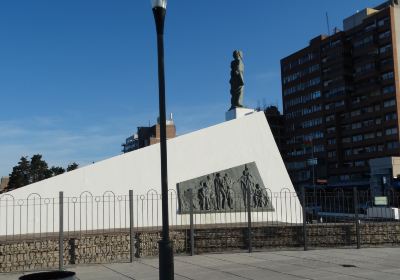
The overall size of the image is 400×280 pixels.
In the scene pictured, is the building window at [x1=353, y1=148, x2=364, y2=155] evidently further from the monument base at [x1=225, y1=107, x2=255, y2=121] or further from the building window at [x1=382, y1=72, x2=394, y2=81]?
the monument base at [x1=225, y1=107, x2=255, y2=121]

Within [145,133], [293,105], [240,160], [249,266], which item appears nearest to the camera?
[249,266]

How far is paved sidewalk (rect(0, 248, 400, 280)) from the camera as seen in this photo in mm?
11242

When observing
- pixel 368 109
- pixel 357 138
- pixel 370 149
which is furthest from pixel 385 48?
pixel 370 149

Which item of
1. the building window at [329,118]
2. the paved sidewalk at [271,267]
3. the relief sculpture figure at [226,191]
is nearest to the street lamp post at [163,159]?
the paved sidewalk at [271,267]

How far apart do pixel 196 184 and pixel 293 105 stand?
101518mm

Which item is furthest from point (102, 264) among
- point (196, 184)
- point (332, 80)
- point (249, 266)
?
point (332, 80)

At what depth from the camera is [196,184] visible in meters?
18.1

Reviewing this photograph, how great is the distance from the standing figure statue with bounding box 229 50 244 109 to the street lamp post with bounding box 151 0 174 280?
14.4m

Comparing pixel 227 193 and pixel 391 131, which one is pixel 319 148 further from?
pixel 227 193

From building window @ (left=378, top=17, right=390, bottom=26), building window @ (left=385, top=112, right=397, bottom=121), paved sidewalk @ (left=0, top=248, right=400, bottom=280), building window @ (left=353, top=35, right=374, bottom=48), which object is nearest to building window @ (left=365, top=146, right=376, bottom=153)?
building window @ (left=385, top=112, right=397, bottom=121)

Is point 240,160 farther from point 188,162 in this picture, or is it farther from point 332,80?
point 332,80

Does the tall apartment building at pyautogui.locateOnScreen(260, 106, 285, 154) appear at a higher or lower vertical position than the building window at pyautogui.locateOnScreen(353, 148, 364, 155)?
higher

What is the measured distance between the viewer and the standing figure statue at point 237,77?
74.9ft

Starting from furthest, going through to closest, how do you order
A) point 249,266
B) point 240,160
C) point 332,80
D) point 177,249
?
point 332,80 < point 240,160 < point 177,249 < point 249,266
